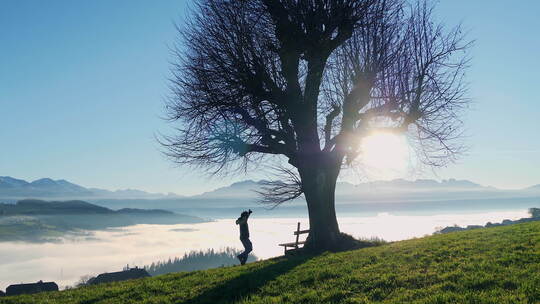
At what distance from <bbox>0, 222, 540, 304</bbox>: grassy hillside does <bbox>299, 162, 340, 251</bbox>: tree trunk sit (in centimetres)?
519

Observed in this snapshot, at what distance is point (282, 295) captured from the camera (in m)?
10.6

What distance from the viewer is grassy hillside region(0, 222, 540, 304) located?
9078 millimetres

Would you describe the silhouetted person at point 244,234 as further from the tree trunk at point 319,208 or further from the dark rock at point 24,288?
the dark rock at point 24,288

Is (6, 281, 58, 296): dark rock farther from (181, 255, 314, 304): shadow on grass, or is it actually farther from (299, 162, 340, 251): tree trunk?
(181, 255, 314, 304): shadow on grass

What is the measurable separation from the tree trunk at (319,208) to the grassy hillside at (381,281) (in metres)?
5.19

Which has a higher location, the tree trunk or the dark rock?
the tree trunk

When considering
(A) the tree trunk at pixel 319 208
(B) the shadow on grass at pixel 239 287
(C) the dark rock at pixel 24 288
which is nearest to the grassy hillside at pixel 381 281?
(B) the shadow on grass at pixel 239 287

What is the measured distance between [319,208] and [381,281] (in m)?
10.9

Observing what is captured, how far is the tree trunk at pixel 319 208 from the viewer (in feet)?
70.4

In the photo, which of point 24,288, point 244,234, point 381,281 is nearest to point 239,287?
point 381,281

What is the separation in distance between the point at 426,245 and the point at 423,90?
30.2ft

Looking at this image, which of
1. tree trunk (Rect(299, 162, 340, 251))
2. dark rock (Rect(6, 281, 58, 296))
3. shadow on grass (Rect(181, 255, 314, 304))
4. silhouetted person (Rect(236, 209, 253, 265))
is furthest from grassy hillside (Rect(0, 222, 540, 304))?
dark rock (Rect(6, 281, 58, 296))

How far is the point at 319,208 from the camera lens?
21594 mm

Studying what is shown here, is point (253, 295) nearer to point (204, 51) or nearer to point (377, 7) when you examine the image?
point (204, 51)
